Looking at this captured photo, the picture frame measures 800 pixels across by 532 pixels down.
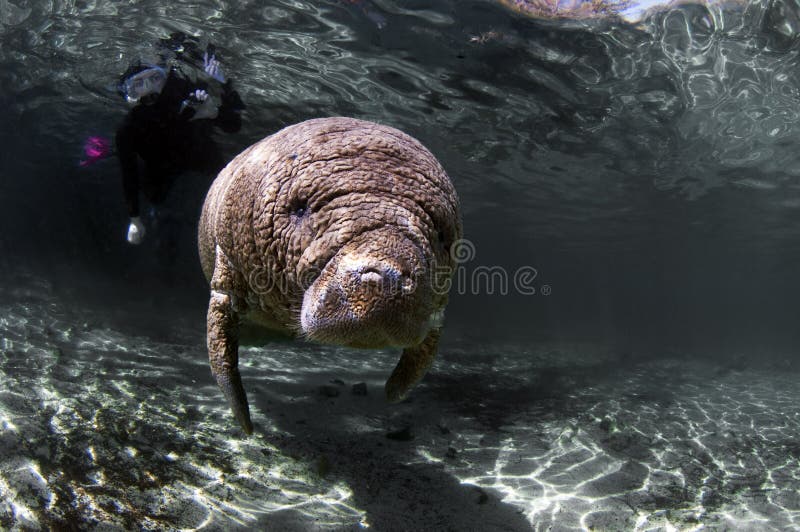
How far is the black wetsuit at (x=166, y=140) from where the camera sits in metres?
8.97

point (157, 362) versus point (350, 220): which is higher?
point (350, 220)

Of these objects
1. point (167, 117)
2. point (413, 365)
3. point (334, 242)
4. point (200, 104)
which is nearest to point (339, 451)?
point (413, 365)

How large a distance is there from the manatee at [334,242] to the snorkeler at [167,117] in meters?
7.23

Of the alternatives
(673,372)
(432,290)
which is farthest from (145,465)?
(673,372)

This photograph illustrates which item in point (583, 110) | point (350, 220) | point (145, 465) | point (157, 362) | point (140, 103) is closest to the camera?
point (350, 220)

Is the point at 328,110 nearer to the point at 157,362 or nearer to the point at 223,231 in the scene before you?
the point at 157,362

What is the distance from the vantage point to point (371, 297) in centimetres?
178

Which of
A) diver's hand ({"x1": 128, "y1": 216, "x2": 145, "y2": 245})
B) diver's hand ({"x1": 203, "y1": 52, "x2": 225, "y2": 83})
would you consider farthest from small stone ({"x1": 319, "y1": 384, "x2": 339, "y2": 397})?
diver's hand ({"x1": 203, "y1": 52, "x2": 225, "y2": 83})

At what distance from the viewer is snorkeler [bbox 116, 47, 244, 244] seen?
10227 millimetres

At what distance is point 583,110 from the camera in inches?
509

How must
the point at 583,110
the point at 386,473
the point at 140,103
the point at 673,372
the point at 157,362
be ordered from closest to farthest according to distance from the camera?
the point at 386,473, the point at 157,362, the point at 140,103, the point at 583,110, the point at 673,372

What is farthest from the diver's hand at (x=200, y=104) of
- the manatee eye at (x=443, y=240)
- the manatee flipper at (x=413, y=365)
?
the manatee eye at (x=443, y=240)

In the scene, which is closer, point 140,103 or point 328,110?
point 140,103

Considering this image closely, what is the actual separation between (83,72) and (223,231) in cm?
1388
